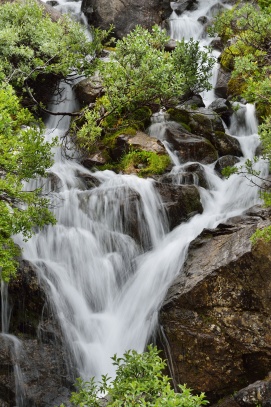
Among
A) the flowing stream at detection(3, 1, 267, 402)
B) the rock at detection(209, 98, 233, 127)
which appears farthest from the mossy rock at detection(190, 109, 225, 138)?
the flowing stream at detection(3, 1, 267, 402)

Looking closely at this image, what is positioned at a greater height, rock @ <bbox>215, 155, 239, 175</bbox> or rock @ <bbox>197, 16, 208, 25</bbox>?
rock @ <bbox>197, 16, 208, 25</bbox>

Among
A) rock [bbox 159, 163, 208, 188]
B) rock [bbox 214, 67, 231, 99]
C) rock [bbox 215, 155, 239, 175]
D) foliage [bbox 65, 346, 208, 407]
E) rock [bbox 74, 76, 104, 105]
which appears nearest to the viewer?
foliage [bbox 65, 346, 208, 407]

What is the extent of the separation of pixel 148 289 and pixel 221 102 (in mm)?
12121

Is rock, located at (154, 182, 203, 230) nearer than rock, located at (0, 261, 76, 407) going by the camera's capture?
No

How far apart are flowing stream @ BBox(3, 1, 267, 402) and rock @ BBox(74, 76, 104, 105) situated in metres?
4.40

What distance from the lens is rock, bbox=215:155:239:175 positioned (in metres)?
16.5

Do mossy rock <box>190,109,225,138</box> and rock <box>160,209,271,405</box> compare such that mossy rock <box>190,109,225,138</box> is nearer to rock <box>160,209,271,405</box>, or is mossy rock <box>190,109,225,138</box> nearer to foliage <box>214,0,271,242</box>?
Result: foliage <box>214,0,271,242</box>

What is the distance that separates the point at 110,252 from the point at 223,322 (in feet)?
14.1

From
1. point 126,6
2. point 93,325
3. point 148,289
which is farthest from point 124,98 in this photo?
point 126,6

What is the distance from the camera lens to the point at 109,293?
11109 mm

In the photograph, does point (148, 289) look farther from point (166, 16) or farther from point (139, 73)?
point (166, 16)

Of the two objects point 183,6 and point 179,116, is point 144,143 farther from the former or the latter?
point 183,6

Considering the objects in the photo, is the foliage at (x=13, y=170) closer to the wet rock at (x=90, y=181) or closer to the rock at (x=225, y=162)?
the wet rock at (x=90, y=181)

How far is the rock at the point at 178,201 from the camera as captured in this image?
13.4 metres
